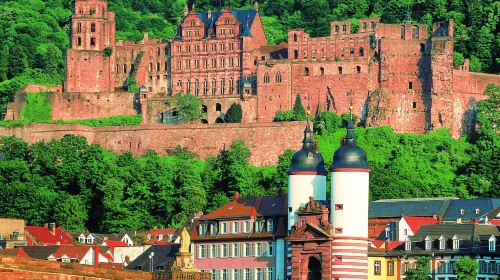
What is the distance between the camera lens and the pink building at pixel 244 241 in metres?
69.6

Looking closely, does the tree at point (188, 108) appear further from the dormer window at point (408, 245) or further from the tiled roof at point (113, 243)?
the dormer window at point (408, 245)

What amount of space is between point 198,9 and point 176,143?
139ft

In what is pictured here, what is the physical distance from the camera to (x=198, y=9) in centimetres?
15850

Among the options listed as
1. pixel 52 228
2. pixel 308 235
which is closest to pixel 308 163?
pixel 308 235

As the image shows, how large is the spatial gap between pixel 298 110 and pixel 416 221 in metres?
39.4

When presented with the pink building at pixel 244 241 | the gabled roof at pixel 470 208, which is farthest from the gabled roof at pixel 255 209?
the gabled roof at pixel 470 208

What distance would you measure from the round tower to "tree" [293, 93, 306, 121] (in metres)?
47.1

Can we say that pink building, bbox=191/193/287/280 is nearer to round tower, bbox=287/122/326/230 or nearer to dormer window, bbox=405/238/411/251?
round tower, bbox=287/122/326/230

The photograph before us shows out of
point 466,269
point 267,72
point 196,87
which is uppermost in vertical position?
point 267,72

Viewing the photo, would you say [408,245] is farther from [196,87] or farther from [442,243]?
[196,87]

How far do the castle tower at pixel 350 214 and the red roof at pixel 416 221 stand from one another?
10021mm

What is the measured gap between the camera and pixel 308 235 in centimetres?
6612

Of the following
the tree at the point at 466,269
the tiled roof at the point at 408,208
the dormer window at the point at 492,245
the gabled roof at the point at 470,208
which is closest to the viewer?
the tree at the point at 466,269

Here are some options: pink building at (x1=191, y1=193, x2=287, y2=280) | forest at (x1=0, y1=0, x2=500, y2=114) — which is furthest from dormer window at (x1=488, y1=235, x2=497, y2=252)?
forest at (x1=0, y1=0, x2=500, y2=114)
